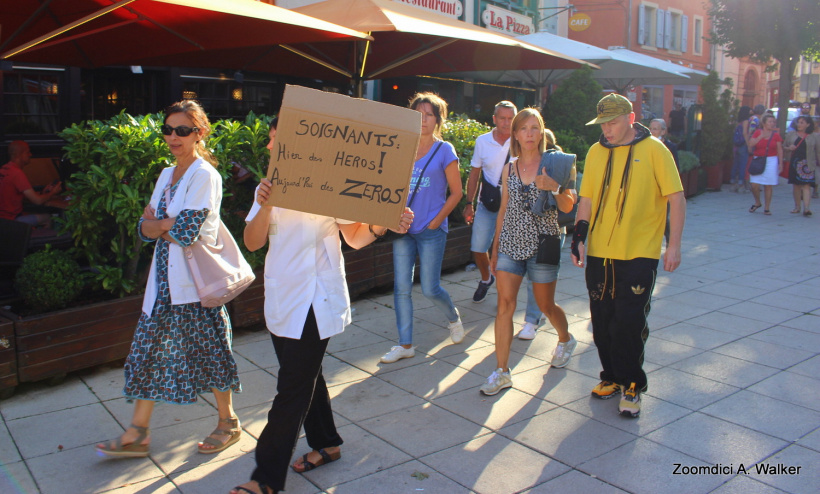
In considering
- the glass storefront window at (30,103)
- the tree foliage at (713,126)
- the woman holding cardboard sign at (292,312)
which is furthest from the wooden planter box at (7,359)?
the tree foliage at (713,126)

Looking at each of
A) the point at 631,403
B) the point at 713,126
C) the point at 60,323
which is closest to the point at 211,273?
the point at 60,323

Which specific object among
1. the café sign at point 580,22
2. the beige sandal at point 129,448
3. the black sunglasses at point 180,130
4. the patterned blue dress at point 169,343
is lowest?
the beige sandal at point 129,448

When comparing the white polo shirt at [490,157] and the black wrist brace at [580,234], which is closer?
the black wrist brace at [580,234]

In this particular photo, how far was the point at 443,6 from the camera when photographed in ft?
49.7

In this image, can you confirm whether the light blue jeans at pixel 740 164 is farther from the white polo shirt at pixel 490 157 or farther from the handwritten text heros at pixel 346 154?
the handwritten text heros at pixel 346 154

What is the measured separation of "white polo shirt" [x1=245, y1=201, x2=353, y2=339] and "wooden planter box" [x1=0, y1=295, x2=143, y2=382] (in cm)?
212

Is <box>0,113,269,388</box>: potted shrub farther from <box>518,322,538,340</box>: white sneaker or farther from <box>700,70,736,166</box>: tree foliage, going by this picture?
<box>700,70,736,166</box>: tree foliage

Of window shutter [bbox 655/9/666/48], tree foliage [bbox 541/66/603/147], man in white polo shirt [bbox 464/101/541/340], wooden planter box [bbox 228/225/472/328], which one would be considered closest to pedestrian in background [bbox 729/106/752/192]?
tree foliage [bbox 541/66/603/147]

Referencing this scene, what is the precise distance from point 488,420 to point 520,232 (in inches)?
48.9

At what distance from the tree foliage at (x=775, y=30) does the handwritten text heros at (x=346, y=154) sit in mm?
19814

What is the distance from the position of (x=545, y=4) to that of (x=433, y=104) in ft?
58.8

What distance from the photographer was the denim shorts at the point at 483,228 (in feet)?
20.4

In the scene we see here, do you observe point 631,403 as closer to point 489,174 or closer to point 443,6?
point 489,174

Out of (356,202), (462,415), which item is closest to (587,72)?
(462,415)
